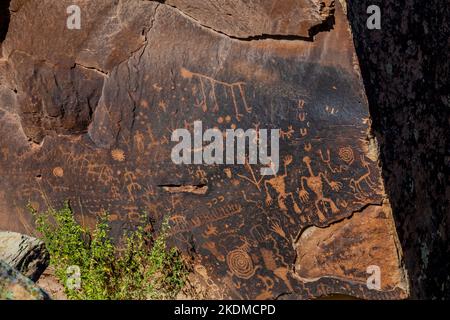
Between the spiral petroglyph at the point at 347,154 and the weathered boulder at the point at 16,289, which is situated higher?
the spiral petroglyph at the point at 347,154

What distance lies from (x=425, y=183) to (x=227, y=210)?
44.3 inches

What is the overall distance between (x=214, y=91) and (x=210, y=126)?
0.20m

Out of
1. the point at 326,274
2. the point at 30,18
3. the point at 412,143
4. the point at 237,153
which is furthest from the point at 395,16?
the point at 30,18

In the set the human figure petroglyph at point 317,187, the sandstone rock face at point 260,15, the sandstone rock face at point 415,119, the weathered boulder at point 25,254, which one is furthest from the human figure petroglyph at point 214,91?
the weathered boulder at point 25,254

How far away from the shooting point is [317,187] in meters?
4.41

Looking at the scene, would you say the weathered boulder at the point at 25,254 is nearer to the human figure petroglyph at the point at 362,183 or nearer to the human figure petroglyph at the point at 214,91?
the human figure petroglyph at the point at 214,91

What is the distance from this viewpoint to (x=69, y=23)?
5.26 metres

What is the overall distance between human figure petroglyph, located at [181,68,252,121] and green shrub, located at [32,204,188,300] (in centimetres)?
73

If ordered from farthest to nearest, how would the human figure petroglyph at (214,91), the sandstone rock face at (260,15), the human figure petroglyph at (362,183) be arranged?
the human figure petroglyph at (214,91) < the sandstone rock face at (260,15) < the human figure petroglyph at (362,183)

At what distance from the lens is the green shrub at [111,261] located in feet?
15.6

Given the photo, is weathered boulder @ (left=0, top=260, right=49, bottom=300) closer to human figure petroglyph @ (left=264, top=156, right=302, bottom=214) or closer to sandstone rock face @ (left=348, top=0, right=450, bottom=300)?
human figure petroglyph @ (left=264, top=156, right=302, bottom=214)

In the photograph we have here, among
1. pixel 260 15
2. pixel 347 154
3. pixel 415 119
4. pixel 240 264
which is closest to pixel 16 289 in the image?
pixel 240 264

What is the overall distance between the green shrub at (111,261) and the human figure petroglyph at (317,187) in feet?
2.86

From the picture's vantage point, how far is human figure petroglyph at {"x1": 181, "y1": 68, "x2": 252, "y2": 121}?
4625 mm
